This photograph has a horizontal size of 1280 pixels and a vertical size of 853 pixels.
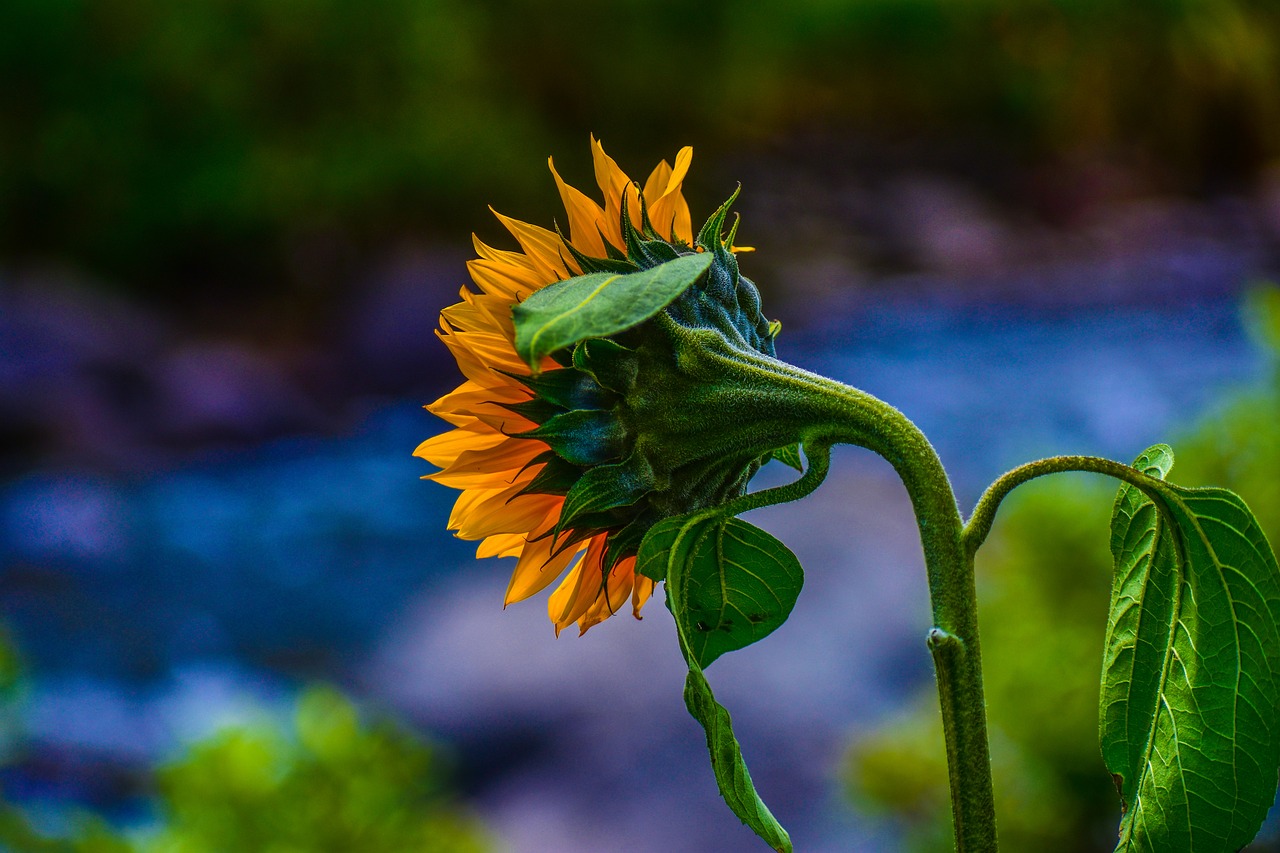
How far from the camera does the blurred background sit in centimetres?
210

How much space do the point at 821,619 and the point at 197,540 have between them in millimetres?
2476

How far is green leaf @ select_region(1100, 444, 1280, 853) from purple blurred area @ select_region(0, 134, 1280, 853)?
2607mm

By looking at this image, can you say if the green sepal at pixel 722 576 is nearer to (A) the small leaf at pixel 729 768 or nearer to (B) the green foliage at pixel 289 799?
(A) the small leaf at pixel 729 768

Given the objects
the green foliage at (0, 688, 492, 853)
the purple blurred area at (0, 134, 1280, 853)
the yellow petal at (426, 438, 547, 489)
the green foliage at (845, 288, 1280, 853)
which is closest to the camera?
the yellow petal at (426, 438, 547, 489)

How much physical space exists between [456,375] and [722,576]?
18.0 ft

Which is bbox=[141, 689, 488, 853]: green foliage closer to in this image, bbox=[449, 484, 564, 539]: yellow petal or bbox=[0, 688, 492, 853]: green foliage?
bbox=[0, 688, 492, 853]: green foliage

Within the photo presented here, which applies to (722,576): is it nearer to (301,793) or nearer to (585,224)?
(585,224)

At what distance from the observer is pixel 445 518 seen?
474 centimetres

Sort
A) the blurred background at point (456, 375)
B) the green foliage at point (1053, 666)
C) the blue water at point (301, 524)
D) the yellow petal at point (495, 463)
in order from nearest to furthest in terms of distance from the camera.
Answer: the yellow petal at point (495, 463)
the green foliage at point (1053, 666)
the blurred background at point (456, 375)
the blue water at point (301, 524)

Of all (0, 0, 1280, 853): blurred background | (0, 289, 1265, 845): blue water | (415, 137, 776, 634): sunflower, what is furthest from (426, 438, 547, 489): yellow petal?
(0, 289, 1265, 845): blue water

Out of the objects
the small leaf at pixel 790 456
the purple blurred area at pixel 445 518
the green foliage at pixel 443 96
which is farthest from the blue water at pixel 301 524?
the small leaf at pixel 790 456

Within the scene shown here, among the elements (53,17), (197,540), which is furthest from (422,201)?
(197,540)

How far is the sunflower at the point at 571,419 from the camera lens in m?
0.34

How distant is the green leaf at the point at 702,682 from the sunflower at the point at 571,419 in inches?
0.6
